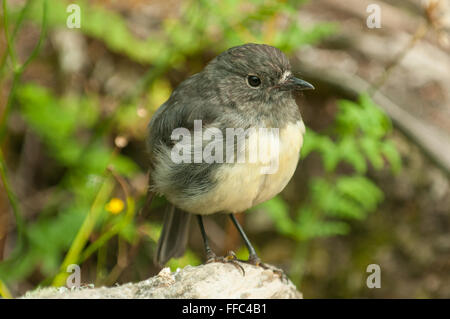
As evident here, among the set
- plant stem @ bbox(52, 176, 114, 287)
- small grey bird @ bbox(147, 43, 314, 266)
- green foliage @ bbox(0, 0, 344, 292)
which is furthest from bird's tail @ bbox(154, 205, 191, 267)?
small grey bird @ bbox(147, 43, 314, 266)

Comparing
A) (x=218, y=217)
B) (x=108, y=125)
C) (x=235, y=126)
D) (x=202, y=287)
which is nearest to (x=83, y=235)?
(x=108, y=125)

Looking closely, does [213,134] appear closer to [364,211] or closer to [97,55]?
[364,211]

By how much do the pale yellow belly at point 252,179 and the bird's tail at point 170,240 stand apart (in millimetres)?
765

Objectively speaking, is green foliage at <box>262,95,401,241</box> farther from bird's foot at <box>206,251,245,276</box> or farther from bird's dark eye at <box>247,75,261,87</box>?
bird's foot at <box>206,251,245,276</box>

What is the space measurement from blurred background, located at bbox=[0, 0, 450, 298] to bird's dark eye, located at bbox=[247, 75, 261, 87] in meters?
1.07

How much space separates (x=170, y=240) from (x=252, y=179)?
3.93 feet

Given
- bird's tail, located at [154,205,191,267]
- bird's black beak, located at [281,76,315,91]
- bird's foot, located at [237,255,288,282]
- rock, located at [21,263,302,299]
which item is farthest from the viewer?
bird's tail, located at [154,205,191,267]

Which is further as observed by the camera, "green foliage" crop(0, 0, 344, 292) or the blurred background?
the blurred background

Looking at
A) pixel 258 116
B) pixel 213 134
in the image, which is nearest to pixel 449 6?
pixel 258 116

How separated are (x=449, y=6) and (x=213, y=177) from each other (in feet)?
6.94

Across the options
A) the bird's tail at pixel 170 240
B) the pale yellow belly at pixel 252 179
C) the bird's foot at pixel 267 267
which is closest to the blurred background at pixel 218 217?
the bird's tail at pixel 170 240

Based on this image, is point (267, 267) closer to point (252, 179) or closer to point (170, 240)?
point (252, 179)

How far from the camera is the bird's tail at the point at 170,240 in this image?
4168mm

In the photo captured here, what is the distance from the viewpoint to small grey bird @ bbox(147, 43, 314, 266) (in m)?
3.22
